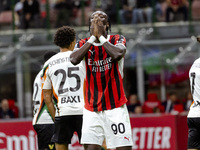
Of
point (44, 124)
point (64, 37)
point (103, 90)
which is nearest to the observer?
point (103, 90)

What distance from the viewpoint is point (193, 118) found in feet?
21.7

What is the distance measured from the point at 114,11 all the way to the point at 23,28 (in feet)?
9.88

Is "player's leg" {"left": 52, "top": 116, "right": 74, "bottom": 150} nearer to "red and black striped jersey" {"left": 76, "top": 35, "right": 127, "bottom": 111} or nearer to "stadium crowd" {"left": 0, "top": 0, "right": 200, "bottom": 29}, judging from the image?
"red and black striped jersey" {"left": 76, "top": 35, "right": 127, "bottom": 111}

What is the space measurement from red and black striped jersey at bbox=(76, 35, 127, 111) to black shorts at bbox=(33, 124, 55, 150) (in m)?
2.30

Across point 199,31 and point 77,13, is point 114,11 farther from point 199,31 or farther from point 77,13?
point 199,31

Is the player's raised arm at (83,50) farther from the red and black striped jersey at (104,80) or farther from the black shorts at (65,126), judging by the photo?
the black shorts at (65,126)

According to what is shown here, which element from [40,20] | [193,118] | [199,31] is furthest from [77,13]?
[193,118]

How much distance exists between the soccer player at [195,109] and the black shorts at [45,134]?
2.36 metres

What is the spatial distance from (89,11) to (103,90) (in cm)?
1108

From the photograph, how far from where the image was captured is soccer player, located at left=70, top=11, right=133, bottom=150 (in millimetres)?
5680

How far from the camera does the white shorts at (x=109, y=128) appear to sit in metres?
5.68

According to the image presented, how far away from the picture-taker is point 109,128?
224 inches

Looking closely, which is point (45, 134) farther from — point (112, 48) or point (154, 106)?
point (154, 106)

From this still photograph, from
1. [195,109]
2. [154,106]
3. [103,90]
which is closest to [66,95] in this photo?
[103,90]
